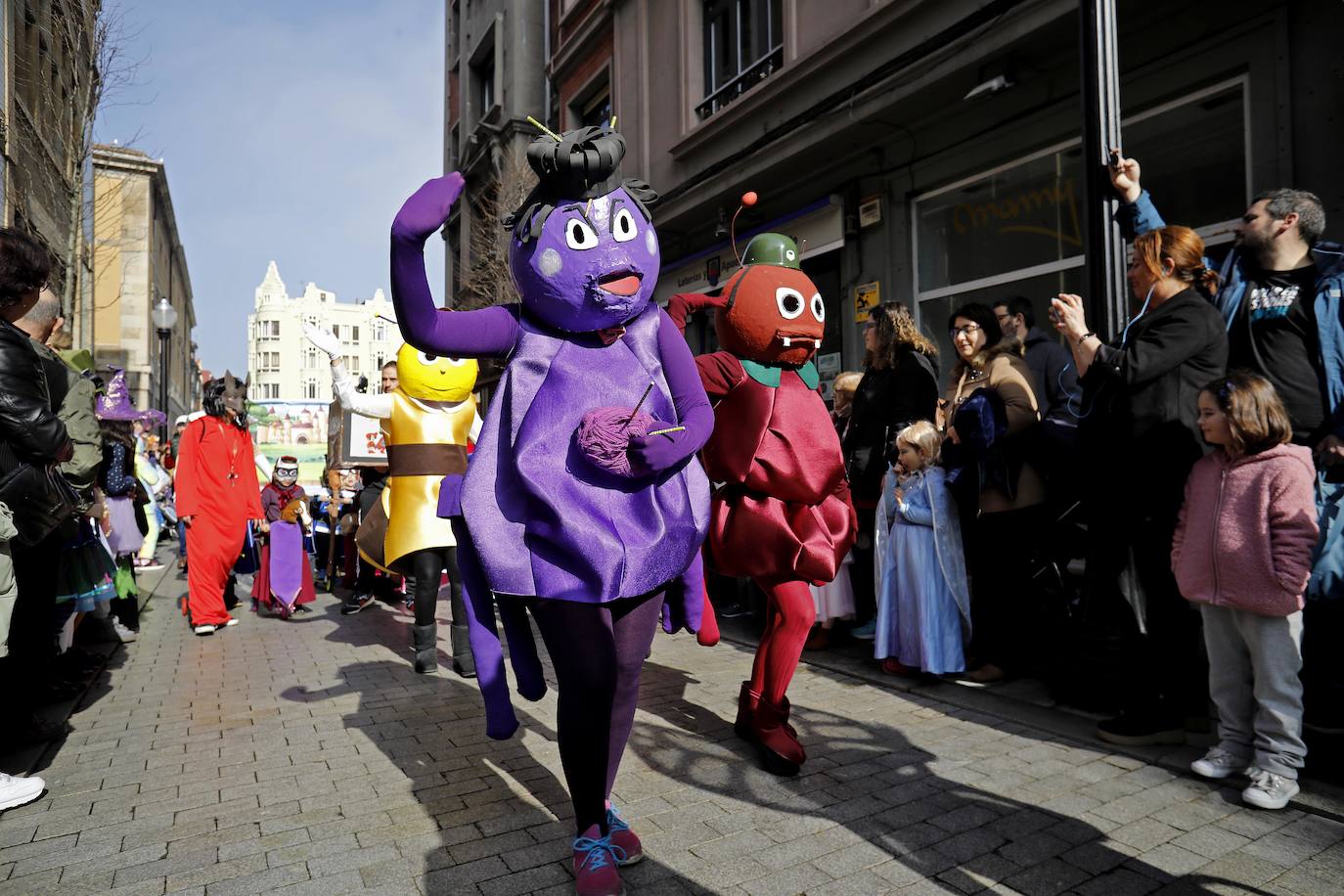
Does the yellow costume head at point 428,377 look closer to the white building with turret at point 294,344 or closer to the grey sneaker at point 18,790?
the grey sneaker at point 18,790

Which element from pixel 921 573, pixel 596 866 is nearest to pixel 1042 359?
pixel 921 573

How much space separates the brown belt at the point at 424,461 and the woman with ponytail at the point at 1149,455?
10.8 feet

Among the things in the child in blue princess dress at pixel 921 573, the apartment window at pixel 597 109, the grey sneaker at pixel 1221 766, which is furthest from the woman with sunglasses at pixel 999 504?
the apartment window at pixel 597 109

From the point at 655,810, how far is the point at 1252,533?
93.1 inches

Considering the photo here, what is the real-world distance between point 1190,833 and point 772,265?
8.18ft

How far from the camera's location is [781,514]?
3.40m

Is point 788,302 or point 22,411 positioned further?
point 788,302

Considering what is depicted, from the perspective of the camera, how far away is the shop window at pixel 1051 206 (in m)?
6.08

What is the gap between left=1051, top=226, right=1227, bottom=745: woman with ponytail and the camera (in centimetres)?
344

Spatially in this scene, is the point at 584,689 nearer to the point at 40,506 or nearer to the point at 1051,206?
the point at 40,506

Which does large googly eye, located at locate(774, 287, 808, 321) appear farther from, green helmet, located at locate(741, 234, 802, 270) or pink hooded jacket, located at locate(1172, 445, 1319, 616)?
pink hooded jacket, located at locate(1172, 445, 1319, 616)

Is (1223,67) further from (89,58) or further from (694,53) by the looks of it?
(89,58)

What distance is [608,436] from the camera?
2428 mm

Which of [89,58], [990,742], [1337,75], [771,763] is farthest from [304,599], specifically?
[1337,75]
